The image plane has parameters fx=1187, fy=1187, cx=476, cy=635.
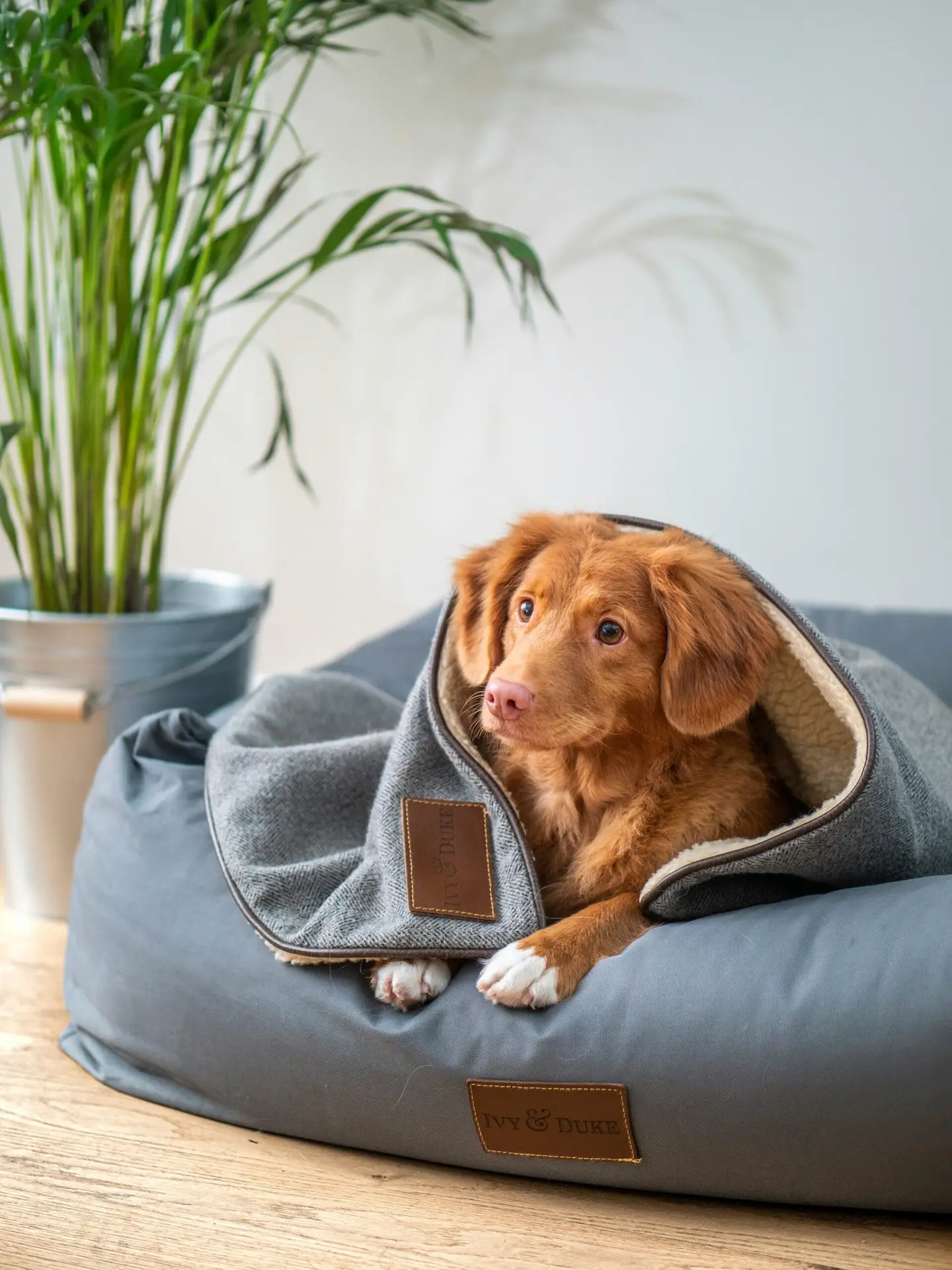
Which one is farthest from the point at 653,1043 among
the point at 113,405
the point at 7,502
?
the point at 113,405

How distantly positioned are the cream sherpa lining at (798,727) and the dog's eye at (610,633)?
184 mm

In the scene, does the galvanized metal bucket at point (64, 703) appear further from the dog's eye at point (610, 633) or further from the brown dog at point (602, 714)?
the dog's eye at point (610, 633)

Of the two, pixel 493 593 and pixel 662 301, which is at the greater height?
pixel 662 301

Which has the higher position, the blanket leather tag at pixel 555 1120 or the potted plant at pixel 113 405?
the potted plant at pixel 113 405

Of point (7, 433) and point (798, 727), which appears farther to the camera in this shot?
point (7, 433)

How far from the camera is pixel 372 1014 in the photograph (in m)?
1.35

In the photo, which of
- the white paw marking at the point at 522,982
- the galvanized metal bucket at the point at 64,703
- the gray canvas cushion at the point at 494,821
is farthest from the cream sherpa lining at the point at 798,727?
the galvanized metal bucket at the point at 64,703

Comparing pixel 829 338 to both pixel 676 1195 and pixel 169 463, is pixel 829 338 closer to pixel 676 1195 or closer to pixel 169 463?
pixel 169 463

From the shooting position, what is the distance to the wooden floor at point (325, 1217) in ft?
4.00

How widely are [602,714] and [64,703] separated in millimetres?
1119

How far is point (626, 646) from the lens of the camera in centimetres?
138

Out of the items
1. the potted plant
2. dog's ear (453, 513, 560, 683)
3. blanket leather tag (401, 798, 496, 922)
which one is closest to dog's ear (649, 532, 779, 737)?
dog's ear (453, 513, 560, 683)

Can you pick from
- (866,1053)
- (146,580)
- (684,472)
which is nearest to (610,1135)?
(866,1053)

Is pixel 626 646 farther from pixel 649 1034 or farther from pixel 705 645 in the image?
pixel 649 1034
